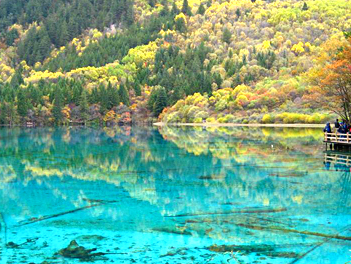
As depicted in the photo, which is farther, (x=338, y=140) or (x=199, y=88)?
(x=199, y=88)

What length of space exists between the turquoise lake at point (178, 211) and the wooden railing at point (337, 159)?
1.18 feet

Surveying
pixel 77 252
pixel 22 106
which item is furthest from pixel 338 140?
pixel 22 106

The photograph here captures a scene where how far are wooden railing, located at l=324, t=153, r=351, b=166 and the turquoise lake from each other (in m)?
0.36

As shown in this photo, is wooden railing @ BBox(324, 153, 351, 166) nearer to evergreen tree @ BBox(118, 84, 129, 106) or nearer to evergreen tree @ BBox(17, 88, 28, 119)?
evergreen tree @ BBox(17, 88, 28, 119)

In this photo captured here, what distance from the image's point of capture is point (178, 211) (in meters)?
16.9

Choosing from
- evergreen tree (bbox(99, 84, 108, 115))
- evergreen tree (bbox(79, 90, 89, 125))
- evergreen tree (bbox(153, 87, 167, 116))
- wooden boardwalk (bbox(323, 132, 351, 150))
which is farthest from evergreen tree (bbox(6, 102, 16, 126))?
wooden boardwalk (bbox(323, 132, 351, 150))

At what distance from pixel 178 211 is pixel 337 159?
60.7 ft

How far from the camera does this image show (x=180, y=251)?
12.5 metres

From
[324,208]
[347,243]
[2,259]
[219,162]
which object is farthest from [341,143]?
[2,259]

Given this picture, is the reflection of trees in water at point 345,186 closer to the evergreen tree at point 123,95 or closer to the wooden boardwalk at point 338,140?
the wooden boardwalk at point 338,140

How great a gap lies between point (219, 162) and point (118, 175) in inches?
313

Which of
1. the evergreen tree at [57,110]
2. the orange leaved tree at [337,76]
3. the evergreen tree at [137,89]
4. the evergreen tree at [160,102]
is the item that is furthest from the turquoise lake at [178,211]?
the evergreen tree at [137,89]

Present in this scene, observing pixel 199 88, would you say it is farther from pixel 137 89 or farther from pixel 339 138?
pixel 339 138

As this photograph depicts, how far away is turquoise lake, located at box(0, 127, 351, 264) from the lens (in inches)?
493
